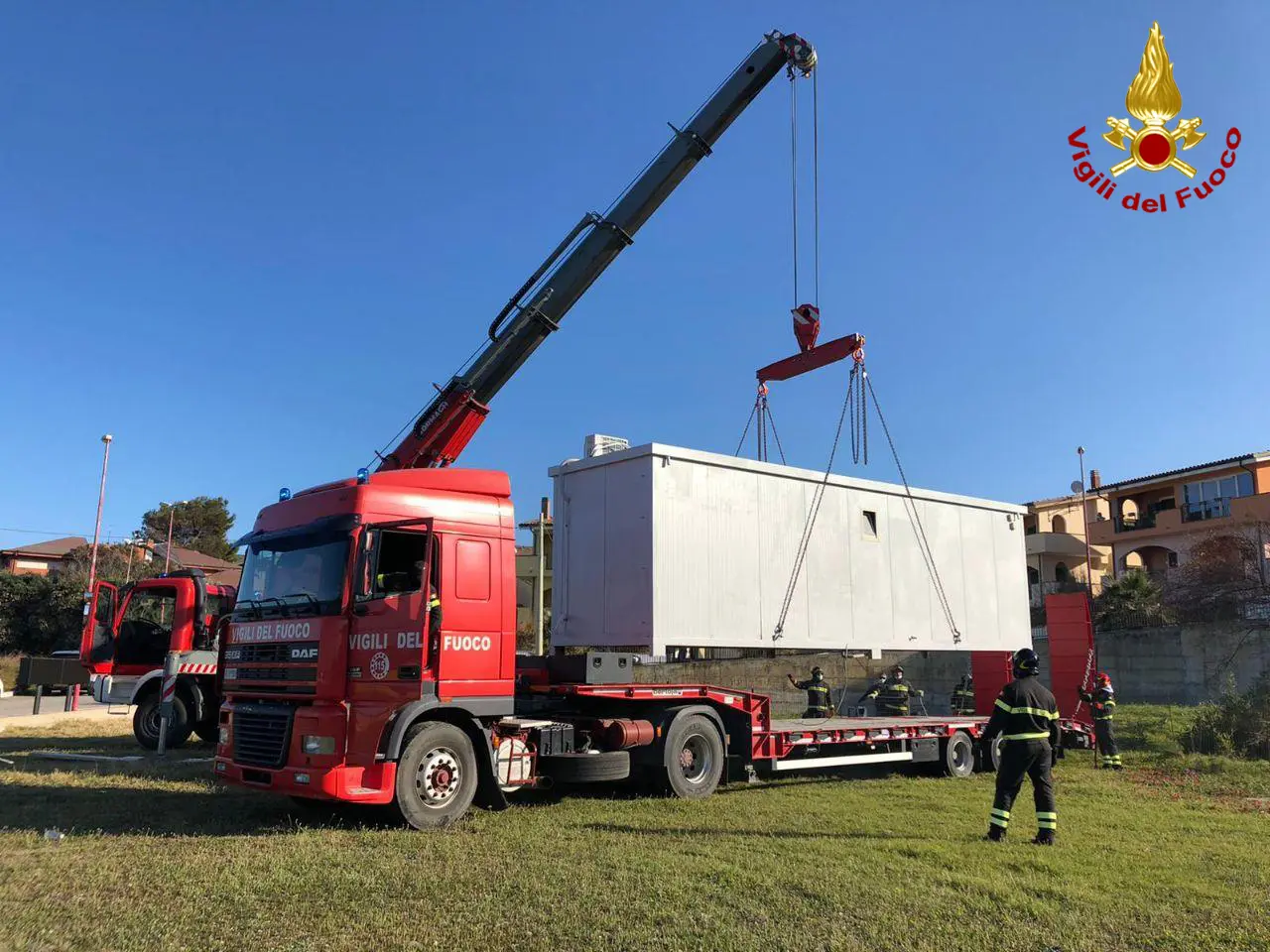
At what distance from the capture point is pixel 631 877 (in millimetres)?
5801

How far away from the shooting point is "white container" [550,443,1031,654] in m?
9.90

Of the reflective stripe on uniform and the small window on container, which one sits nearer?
the reflective stripe on uniform

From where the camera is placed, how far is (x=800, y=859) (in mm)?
6402

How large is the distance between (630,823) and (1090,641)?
34.2 feet

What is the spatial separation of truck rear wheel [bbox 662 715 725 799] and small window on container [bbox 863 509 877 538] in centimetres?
376

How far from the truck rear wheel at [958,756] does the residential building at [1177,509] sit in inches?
886

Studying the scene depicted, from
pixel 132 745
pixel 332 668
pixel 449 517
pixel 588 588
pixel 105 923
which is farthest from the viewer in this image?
pixel 132 745

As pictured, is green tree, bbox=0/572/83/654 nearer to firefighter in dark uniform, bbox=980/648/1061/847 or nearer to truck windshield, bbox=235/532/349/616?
truck windshield, bbox=235/532/349/616

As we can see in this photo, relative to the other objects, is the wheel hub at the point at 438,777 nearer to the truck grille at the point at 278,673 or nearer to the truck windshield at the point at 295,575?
the truck grille at the point at 278,673

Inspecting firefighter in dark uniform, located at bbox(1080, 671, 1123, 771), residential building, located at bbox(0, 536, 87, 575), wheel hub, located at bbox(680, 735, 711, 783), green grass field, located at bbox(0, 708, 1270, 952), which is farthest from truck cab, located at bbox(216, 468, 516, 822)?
residential building, located at bbox(0, 536, 87, 575)

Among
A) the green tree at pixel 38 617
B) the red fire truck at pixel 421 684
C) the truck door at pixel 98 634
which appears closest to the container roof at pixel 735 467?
the red fire truck at pixel 421 684

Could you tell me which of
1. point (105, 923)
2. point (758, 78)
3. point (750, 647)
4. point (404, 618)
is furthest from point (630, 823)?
point (758, 78)

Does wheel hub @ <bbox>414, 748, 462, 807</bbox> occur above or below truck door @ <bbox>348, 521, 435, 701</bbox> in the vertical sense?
below

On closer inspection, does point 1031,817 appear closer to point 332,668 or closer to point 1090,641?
point 332,668
